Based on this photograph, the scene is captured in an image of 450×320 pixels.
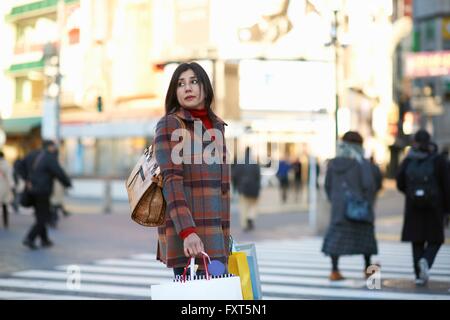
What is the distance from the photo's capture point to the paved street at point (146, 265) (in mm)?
7938

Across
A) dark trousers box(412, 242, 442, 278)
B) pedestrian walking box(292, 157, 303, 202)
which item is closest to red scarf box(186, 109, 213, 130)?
dark trousers box(412, 242, 442, 278)

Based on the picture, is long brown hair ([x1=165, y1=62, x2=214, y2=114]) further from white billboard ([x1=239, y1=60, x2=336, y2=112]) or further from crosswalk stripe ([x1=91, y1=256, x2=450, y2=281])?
white billboard ([x1=239, y1=60, x2=336, y2=112])

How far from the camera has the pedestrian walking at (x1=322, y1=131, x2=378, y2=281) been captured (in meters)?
8.37

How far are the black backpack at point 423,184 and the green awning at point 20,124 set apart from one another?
125 ft

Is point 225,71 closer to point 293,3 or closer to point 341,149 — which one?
point 293,3

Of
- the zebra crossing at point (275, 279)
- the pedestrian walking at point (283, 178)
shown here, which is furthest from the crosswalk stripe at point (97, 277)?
the pedestrian walking at point (283, 178)

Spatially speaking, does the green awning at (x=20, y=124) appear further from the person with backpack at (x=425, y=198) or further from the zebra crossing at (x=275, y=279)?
the person with backpack at (x=425, y=198)

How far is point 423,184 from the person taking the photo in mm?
8055

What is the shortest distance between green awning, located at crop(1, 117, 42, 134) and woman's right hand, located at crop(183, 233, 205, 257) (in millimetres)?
41782

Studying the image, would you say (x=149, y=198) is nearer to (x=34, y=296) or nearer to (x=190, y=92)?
(x=190, y=92)

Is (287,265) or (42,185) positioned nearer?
(287,265)

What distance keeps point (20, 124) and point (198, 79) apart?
42.5 meters

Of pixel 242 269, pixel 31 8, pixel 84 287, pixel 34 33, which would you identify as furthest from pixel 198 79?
pixel 34 33

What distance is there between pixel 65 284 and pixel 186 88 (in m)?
5.33
